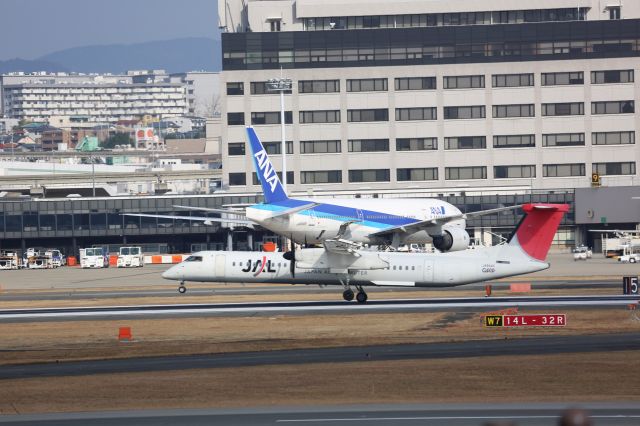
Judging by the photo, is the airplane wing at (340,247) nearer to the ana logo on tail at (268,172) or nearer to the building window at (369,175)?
the ana logo on tail at (268,172)

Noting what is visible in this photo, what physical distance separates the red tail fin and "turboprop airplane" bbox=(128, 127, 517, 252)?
745 inches

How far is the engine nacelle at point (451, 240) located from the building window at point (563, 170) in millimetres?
47257

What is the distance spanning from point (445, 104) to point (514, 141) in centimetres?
972

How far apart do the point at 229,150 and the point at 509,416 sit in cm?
9808

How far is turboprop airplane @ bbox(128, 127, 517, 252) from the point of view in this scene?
269 ft

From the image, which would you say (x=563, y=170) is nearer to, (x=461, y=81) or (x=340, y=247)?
(x=461, y=81)

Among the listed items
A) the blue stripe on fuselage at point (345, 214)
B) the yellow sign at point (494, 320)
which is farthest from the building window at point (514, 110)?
the yellow sign at point (494, 320)

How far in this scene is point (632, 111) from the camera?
413 ft

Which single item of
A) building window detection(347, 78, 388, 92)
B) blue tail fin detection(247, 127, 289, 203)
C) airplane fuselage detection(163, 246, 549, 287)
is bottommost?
airplane fuselage detection(163, 246, 549, 287)

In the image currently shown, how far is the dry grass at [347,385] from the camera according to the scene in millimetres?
34312

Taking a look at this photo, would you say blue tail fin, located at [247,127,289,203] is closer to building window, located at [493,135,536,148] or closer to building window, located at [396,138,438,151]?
building window, located at [396,138,438,151]

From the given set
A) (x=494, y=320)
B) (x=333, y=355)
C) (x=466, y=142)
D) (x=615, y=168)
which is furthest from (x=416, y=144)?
(x=333, y=355)

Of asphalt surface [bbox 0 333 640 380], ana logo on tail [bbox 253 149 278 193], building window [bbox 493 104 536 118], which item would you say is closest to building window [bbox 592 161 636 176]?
building window [bbox 493 104 536 118]

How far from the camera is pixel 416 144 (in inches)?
4958
